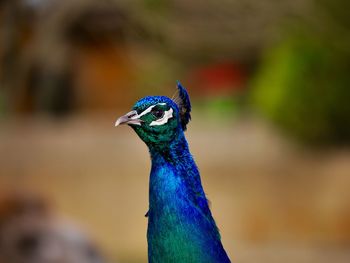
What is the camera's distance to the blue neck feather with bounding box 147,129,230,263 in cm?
212

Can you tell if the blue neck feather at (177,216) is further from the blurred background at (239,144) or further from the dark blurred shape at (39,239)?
the blurred background at (239,144)

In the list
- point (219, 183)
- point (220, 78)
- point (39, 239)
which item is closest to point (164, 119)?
point (39, 239)

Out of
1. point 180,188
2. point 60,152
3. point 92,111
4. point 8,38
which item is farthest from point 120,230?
point 180,188

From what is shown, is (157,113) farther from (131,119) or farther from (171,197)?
(171,197)

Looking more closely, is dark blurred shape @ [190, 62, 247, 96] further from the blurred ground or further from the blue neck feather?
the blue neck feather

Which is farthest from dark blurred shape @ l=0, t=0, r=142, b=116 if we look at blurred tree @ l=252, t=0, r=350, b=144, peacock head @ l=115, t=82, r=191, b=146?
peacock head @ l=115, t=82, r=191, b=146

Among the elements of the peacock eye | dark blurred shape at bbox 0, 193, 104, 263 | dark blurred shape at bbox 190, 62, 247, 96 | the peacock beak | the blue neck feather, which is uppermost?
dark blurred shape at bbox 190, 62, 247, 96

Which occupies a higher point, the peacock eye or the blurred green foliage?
the blurred green foliage

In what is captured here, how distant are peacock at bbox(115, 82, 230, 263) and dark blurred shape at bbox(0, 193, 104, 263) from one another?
142 inches

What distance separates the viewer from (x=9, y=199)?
254 inches

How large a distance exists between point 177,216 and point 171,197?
0.15 feet

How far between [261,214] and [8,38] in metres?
6.14

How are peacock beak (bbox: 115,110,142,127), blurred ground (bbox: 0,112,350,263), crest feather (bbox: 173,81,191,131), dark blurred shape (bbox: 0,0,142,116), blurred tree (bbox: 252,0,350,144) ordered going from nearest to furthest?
peacock beak (bbox: 115,110,142,127) → crest feather (bbox: 173,81,191,131) → blurred tree (bbox: 252,0,350,144) → blurred ground (bbox: 0,112,350,263) → dark blurred shape (bbox: 0,0,142,116)

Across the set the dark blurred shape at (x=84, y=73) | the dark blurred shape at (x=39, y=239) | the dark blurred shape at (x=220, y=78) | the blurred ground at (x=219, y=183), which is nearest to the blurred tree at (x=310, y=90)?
the blurred ground at (x=219, y=183)
